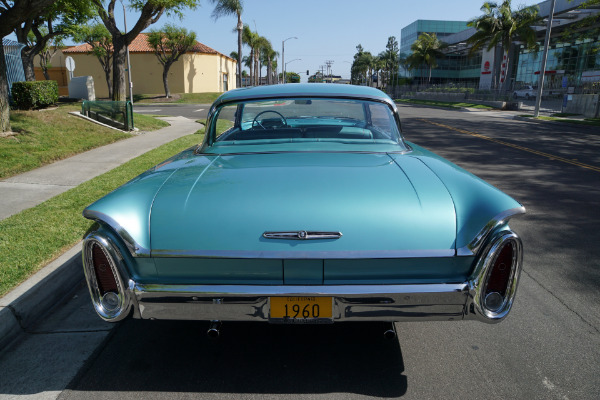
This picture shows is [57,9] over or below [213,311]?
over

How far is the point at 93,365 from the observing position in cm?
284

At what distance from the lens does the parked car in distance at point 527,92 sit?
147 ft

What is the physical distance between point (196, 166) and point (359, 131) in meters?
1.37

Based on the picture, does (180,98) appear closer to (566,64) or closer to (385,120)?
(566,64)

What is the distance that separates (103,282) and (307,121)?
Answer: 2651mm

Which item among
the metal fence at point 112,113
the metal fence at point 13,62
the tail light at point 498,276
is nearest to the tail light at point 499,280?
the tail light at point 498,276

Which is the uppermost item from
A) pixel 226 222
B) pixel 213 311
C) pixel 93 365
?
pixel 226 222

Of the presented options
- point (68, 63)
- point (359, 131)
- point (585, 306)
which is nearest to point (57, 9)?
point (68, 63)

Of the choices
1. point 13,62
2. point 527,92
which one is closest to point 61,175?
point 13,62

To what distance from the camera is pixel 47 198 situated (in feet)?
21.3

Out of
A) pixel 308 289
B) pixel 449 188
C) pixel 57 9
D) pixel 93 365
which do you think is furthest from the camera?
→ pixel 57 9

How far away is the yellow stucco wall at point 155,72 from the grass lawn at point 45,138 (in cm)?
3873

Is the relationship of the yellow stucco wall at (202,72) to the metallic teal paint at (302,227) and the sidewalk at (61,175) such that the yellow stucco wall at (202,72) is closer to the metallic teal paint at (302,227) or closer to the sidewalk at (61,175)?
the sidewalk at (61,175)

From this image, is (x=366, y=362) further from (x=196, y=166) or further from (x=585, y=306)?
(x=585, y=306)
